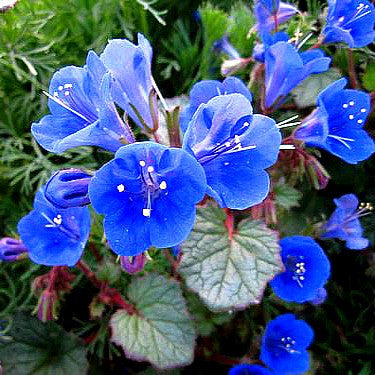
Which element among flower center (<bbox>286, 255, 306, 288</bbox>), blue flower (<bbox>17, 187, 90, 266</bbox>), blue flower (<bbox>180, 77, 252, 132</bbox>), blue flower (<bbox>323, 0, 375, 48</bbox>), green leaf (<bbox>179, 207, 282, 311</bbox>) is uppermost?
blue flower (<bbox>180, 77, 252, 132</bbox>)

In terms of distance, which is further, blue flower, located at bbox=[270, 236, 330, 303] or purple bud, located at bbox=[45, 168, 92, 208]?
blue flower, located at bbox=[270, 236, 330, 303]

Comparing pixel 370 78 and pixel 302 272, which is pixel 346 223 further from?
pixel 370 78

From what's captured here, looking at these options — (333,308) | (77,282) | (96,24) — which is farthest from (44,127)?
(333,308)

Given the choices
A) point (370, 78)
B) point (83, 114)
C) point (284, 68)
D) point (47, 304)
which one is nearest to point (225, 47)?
point (370, 78)

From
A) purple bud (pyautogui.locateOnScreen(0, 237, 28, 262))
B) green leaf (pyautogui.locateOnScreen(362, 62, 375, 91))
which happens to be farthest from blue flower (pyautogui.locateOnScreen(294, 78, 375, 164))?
purple bud (pyautogui.locateOnScreen(0, 237, 28, 262))

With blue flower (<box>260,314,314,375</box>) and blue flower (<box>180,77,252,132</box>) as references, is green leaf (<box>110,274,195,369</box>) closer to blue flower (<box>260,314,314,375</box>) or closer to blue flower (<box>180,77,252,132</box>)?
blue flower (<box>260,314,314,375</box>)

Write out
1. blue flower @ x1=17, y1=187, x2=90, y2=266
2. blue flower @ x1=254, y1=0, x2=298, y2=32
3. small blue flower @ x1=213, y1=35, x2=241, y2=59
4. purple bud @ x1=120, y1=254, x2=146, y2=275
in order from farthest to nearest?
small blue flower @ x1=213, y1=35, x2=241, y2=59
blue flower @ x1=254, y1=0, x2=298, y2=32
blue flower @ x1=17, y1=187, x2=90, y2=266
purple bud @ x1=120, y1=254, x2=146, y2=275

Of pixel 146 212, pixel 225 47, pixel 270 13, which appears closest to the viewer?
pixel 146 212

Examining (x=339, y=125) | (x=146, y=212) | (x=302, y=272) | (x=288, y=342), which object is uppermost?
(x=146, y=212)

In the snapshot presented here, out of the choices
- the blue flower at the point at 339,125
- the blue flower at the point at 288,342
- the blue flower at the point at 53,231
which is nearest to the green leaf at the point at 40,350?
the blue flower at the point at 53,231
